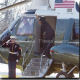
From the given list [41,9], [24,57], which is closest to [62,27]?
[41,9]

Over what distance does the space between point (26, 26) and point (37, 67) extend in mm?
1277

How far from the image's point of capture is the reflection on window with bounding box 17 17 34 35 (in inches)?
268

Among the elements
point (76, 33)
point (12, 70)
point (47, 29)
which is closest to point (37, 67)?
point (12, 70)

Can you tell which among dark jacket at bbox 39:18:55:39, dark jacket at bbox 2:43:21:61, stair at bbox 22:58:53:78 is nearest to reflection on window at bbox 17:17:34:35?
dark jacket at bbox 39:18:55:39

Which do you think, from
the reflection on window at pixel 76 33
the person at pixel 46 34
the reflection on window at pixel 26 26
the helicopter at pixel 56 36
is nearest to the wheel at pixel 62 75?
the helicopter at pixel 56 36

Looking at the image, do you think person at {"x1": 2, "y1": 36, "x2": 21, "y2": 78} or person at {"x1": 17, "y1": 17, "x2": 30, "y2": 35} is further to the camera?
person at {"x1": 17, "y1": 17, "x2": 30, "y2": 35}

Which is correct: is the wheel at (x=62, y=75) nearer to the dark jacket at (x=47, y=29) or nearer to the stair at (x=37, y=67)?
the stair at (x=37, y=67)

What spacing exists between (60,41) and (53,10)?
0.93 m

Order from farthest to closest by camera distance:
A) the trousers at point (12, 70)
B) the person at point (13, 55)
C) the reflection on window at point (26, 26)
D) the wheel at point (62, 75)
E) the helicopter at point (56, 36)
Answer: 1. the reflection on window at point (26, 26)
2. the person at point (13, 55)
3. the trousers at point (12, 70)
4. the wheel at point (62, 75)
5. the helicopter at point (56, 36)

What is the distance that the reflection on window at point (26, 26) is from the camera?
6.80m

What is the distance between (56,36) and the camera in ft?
21.1

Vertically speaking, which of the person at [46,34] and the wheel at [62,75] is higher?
the person at [46,34]

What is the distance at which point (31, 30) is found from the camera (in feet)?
22.3

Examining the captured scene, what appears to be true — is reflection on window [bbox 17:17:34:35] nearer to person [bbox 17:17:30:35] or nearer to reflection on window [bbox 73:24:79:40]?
person [bbox 17:17:30:35]
